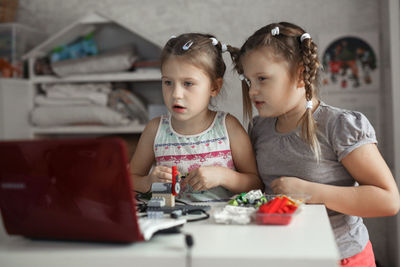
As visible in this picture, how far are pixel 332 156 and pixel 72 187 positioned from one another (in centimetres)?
73

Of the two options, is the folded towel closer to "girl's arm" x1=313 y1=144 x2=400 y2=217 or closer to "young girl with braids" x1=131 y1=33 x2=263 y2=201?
"young girl with braids" x1=131 y1=33 x2=263 y2=201

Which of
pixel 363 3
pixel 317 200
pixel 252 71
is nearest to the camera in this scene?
pixel 317 200

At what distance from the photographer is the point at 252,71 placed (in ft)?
3.95

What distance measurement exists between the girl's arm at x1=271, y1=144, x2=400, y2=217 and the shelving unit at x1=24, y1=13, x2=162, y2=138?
1.48 meters

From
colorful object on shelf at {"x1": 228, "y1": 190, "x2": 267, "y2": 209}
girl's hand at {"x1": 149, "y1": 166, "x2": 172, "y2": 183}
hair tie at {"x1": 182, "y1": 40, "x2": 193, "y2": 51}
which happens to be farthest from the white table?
hair tie at {"x1": 182, "y1": 40, "x2": 193, "y2": 51}

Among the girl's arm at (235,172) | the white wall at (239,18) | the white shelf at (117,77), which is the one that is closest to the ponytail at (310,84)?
the girl's arm at (235,172)

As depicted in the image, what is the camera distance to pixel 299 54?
3.99 ft

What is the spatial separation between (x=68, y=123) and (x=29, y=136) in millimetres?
267

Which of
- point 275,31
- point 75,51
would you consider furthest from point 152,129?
point 75,51

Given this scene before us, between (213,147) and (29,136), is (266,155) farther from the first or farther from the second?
(29,136)

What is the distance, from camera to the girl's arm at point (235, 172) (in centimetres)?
116

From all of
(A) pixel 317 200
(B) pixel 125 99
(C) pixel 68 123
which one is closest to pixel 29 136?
(C) pixel 68 123

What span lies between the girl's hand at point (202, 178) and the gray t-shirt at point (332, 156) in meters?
0.20

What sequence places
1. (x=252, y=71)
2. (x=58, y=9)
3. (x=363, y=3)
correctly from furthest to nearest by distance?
(x=58, y=9) < (x=363, y=3) < (x=252, y=71)
